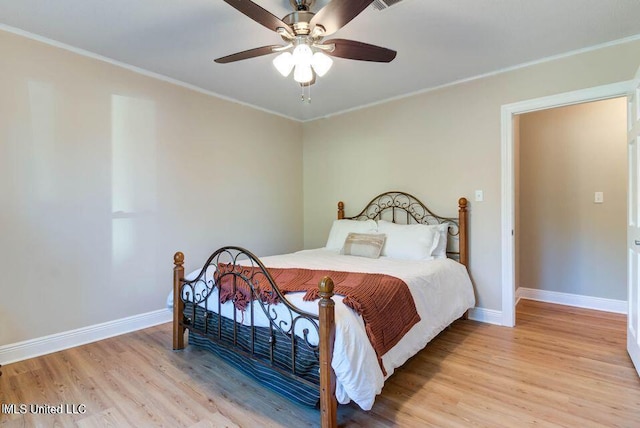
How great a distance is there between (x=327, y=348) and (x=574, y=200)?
3588mm

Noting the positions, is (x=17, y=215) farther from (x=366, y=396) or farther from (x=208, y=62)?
(x=366, y=396)

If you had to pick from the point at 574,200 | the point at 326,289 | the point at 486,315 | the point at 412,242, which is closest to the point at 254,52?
the point at 326,289

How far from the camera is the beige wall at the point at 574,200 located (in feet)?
11.2

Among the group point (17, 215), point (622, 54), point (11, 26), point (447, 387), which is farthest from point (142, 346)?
point (622, 54)

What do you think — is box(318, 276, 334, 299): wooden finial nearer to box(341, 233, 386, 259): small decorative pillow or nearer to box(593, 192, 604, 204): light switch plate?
box(341, 233, 386, 259): small decorative pillow

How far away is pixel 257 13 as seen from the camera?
1.64 m

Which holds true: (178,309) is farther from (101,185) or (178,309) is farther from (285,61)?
(285,61)

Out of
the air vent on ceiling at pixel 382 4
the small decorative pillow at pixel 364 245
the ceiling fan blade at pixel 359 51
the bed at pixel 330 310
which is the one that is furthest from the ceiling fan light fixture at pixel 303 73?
the small decorative pillow at pixel 364 245

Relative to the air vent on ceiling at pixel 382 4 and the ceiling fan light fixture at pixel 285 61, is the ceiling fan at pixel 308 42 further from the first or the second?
the air vent on ceiling at pixel 382 4

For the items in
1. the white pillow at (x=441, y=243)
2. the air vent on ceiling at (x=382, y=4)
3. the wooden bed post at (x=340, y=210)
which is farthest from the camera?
the wooden bed post at (x=340, y=210)

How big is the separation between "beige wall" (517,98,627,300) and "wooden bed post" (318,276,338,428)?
135 inches

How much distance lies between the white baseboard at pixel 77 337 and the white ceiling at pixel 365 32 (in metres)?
2.28

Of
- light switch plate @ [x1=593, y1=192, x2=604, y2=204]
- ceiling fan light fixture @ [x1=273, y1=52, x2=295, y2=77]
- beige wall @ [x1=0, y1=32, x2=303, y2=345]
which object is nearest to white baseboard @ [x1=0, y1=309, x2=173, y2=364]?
beige wall @ [x1=0, y1=32, x2=303, y2=345]

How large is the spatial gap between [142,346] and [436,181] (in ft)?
10.3
